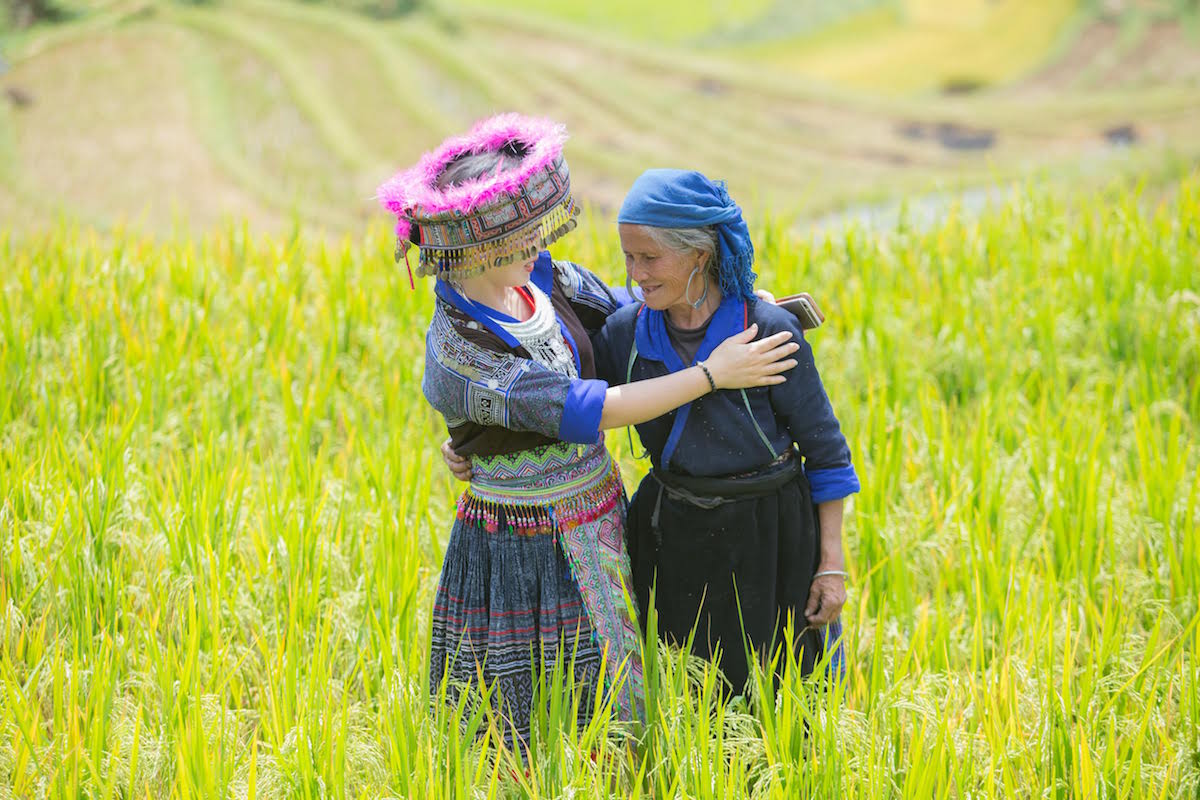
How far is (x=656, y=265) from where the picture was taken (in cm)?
150

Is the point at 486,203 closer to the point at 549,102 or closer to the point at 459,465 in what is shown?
the point at 459,465

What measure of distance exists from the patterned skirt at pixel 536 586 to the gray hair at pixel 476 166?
43 centimetres

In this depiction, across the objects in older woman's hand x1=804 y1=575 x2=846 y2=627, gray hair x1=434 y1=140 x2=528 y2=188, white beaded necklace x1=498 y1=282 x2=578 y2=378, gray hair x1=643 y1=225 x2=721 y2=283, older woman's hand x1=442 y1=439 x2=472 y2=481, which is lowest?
older woman's hand x1=804 y1=575 x2=846 y2=627

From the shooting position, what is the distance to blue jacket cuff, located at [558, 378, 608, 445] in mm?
1447

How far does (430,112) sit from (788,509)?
666cm

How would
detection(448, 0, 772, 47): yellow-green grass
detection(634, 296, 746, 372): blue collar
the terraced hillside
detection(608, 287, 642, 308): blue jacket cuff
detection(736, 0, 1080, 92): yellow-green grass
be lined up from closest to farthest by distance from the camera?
detection(634, 296, 746, 372): blue collar, detection(608, 287, 642, 308): blue jacket cuff, the terraced hillside, detection(736, 0, 1080, 92): yellow-green grass, detection(448, 0, 772, 47): yellow-green grass

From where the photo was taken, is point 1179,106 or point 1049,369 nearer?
point 1049,369

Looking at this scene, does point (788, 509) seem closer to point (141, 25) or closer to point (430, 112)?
point (430, 112)

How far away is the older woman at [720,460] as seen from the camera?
1.51 meters

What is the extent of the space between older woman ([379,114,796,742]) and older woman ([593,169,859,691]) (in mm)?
64

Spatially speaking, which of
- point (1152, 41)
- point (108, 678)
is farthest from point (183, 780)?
point (1152, 41)

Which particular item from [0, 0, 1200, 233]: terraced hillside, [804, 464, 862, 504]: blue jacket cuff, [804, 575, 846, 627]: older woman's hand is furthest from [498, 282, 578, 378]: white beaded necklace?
[0, 0, 1200, 233]: terraced hillside

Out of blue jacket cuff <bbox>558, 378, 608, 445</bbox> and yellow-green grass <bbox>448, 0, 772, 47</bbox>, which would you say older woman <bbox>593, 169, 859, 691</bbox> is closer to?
blue jacket cuff <bbox>558, 378, 608, 445</bbox>

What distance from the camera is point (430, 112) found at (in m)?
7.69
